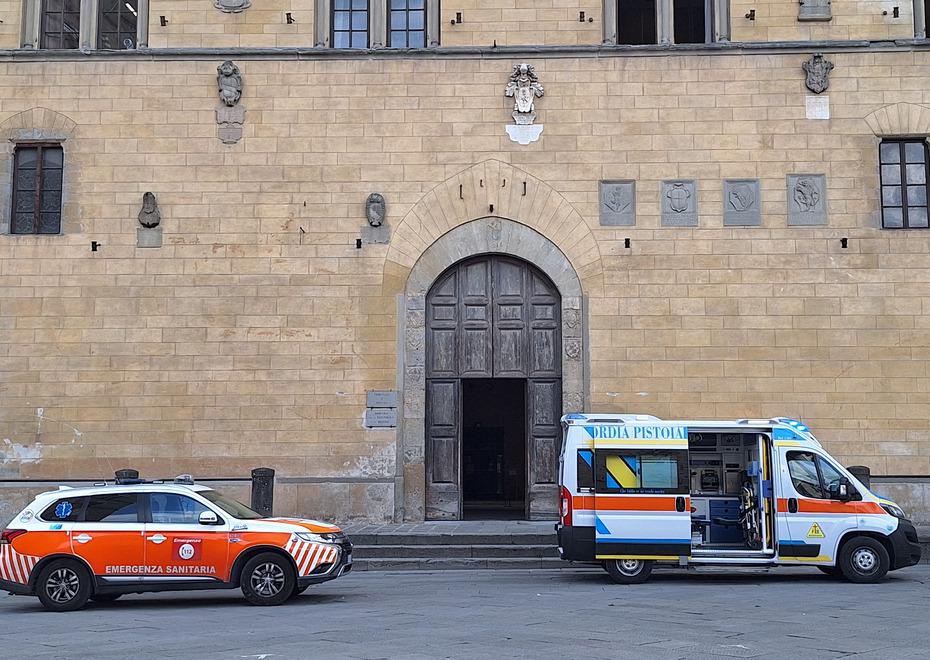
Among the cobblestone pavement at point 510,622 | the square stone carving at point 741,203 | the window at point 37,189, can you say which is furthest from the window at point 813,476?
the window at point 37,189

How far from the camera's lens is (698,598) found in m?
13.0

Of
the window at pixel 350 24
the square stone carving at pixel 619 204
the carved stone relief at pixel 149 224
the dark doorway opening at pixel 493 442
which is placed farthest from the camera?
the dark doorway opening at pixel 493 442

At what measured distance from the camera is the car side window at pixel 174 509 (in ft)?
43.3

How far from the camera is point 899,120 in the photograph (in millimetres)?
20625

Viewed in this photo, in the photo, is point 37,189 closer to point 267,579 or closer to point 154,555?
point 154,555

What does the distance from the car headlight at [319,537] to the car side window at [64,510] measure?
2.76 m

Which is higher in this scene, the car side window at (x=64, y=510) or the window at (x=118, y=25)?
the window at (x=118, y=25)

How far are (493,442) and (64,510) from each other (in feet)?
52.6

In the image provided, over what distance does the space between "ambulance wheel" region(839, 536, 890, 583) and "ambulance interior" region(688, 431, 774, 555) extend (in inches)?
44.4

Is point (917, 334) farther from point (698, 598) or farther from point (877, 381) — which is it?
point (698, 598)

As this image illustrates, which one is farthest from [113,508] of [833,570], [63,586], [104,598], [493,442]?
[493,442]

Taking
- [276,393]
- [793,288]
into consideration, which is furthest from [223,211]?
[793,288]

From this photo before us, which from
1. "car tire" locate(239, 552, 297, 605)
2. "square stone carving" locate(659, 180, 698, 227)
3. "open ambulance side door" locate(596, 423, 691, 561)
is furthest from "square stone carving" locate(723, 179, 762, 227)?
"car tire" locate(239, 552, 297, 605)

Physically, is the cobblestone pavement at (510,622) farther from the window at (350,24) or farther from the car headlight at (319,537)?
the window at (350,24)
